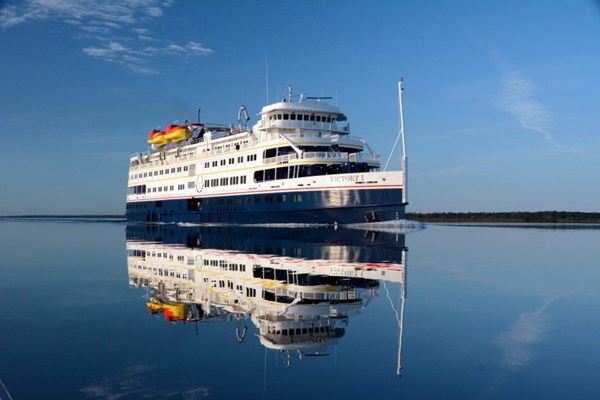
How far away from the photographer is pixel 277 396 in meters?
5.00

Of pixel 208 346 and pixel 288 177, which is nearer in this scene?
pixel 208 346

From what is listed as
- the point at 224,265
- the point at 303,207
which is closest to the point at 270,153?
the point at 303,207

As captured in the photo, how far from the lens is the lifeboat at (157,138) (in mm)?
57300

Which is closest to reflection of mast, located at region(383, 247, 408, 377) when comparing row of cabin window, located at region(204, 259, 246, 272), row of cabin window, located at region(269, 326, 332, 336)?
row of cabin window, located at region(269, 326, 332, 336)

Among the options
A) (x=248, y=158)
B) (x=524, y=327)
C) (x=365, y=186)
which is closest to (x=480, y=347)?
(x=524, y=327)

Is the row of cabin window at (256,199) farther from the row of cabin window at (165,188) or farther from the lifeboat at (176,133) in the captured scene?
the lifeboat at (176,133)

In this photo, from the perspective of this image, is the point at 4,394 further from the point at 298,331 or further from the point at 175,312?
the point at 175,312

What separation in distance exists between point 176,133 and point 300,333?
4978 cm

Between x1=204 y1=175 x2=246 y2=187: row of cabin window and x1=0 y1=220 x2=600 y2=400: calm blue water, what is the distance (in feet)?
94.0

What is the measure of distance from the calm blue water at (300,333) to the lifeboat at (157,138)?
43.9 metres

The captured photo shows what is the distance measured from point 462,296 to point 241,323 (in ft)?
16.1

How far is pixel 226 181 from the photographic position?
45.2 meters

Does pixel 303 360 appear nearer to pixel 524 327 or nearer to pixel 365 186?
pixel 524 327

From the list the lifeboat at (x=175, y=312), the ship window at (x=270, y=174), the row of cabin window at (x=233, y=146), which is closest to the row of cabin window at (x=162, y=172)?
the row of cabin window at (x=233, y=146)
